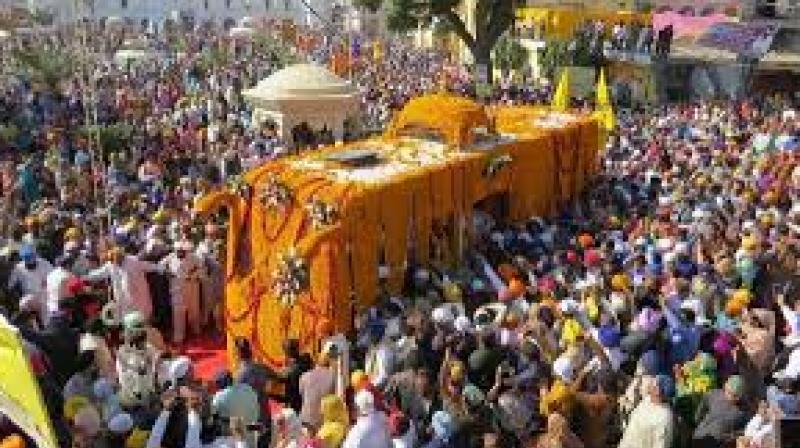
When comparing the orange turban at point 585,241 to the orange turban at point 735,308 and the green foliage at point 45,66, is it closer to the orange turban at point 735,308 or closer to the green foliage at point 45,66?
the orange turban at point 735,308

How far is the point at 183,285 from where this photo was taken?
12305 millimetres

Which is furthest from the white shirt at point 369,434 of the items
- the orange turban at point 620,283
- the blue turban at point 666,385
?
the orange turban at point 620,283

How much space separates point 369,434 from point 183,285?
5.28m

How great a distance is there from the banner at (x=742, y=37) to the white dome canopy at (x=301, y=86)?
19.3 meters

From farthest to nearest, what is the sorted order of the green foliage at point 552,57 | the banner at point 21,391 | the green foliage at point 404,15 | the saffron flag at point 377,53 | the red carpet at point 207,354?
the saffron flag at point 377,53, the green foliage at point 404,15, the green foliage at point 552,57, the red carpet at point 207,354, the banner at point 21,391

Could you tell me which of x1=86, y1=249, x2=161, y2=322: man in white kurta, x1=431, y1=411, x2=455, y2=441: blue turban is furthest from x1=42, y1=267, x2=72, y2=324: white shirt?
x1=431, y1=411, x2=455, y2=441: blue turban

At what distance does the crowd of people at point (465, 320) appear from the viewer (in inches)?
308

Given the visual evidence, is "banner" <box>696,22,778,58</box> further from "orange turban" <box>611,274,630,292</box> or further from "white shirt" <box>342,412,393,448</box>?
"white shirt" <box>342,412,393,448</box>

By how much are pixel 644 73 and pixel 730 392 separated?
27.9m

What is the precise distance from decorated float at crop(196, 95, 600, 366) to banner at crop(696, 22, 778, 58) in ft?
77.8

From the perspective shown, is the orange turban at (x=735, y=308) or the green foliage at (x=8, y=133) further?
the green foliage at (x=8, y=133)

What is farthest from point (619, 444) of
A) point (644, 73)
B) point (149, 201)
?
point (644, 73)

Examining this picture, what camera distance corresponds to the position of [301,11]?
69.3m

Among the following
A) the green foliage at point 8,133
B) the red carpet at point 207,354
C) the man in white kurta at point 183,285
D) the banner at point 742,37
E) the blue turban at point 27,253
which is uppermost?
the banner at point 742,37
